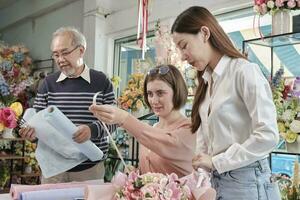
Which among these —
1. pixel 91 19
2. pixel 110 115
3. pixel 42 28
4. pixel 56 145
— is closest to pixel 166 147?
pixel 110 115

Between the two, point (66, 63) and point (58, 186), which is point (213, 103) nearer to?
point (58, 186)

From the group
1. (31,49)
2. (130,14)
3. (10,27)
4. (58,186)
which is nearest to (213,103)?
(58,186)

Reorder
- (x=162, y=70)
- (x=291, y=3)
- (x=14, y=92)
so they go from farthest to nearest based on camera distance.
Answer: (x=14, y=92), (x=291, y=3), (x=162, y=70)

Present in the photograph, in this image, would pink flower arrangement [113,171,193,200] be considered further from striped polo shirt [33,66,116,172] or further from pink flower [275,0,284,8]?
pink flower [275,0,284,8]

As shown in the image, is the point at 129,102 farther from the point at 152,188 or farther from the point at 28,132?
the point at 152,188

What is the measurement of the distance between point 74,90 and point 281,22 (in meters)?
1.09

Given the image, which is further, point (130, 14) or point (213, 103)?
point (130, 14)

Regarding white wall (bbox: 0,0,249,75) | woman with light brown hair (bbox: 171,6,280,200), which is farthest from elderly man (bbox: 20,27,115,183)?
white wall (bbox: 0,0,249,75)

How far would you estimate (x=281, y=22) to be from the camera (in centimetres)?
188

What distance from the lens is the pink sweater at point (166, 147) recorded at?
1.11 m

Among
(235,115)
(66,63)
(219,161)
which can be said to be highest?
(66,63)

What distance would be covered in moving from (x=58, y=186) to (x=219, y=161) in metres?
0.53

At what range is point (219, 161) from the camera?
91cm

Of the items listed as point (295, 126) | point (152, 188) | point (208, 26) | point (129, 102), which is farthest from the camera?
point (129, 102)
